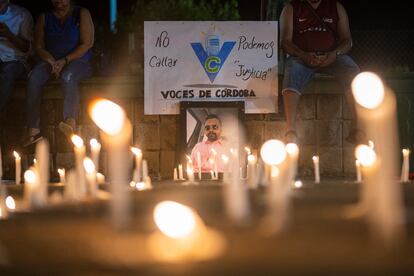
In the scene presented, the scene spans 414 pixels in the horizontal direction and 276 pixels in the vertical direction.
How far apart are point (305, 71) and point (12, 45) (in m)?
3.01

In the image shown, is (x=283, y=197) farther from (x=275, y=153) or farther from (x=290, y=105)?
(x=290, y=105)

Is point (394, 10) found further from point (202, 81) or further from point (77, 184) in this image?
point (77, 184)

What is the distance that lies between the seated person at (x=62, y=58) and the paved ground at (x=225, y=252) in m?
7.47

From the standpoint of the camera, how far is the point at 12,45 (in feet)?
32.7

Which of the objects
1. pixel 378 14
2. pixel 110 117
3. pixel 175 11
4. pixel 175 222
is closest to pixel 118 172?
pixel 110 117

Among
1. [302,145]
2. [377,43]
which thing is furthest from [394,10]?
[302,145]

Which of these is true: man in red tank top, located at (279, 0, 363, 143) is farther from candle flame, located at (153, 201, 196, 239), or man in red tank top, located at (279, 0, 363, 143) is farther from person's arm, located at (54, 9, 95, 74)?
candle flame, located at (153, 201, 196, 239)

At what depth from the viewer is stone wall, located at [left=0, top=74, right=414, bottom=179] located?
412 inches

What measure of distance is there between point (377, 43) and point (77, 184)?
11.6 meters

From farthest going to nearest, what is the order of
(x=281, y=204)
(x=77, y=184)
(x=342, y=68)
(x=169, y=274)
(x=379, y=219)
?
(x=342, y=68) → (x=77, y=184) → (x=281, y=204) → (x=379, y=219) → (x=169, y=274)

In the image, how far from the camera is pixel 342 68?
9.41 metres

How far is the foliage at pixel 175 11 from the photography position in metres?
39.9

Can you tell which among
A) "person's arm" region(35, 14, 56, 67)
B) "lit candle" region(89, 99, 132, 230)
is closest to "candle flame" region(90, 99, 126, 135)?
"lit candle" region(89, 99, 132, 230)

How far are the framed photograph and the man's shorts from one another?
1057mm
